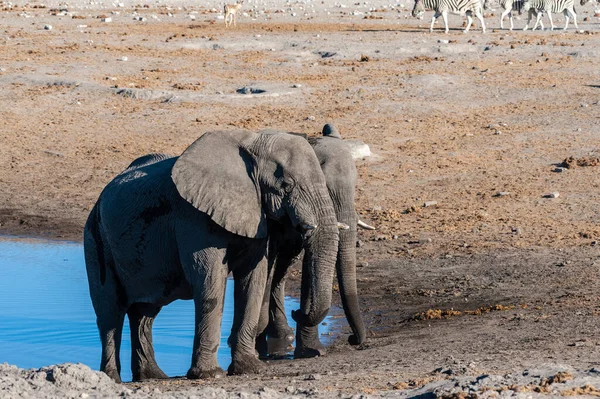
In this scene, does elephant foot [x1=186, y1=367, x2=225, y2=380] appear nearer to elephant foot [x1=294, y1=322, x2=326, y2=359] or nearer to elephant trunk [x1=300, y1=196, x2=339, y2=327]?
elephant trunk [x1=300, y1=196, x2=339, y2=327]

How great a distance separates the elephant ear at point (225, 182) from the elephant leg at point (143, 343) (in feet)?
4.05

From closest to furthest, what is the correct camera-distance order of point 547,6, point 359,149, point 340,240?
point 340,240 → point 359,149 → point 547,6

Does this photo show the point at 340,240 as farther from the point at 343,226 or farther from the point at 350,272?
the point at 343,226

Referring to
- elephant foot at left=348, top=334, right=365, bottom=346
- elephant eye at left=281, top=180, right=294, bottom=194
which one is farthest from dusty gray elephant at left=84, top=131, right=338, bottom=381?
elephant foot at left=348, top=334, right=365, bottom=346

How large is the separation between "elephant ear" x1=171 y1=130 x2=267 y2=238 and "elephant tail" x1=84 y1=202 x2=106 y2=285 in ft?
3.40

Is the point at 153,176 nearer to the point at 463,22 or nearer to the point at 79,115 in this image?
the point at 79,115

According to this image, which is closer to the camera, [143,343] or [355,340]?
[143,343]

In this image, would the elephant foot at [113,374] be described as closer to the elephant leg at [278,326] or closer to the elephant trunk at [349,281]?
the elephant leg at [278,326]

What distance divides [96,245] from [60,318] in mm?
2362

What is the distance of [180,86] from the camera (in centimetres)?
1914

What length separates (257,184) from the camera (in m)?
7.34

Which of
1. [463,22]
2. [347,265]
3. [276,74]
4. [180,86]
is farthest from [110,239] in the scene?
[463,22]

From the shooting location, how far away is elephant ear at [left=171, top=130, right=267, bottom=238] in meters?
7.18

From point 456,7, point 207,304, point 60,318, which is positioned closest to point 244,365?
point 207,304
